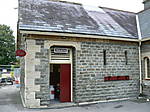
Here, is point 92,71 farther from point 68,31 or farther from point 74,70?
point 68,31

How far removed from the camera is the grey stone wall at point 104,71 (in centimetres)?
1103

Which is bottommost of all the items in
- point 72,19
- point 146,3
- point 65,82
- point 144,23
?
point 65,82

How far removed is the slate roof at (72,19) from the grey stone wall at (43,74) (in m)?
1.20

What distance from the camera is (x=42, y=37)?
10.2 meters

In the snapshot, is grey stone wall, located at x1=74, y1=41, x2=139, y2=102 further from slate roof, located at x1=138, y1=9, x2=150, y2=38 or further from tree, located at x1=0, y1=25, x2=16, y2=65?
tree, located at x1=0, y1=25, x2=16, y2=65

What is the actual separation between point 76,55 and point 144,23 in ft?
22.1

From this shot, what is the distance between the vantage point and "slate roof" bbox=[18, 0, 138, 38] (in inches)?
412

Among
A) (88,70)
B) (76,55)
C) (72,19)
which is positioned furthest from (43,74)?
(72,19)

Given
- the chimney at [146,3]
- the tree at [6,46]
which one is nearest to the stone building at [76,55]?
the chimney at [146,3]

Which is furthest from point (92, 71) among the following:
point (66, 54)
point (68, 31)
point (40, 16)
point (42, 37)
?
point (40, 16)

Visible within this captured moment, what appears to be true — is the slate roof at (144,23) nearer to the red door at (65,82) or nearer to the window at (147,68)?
the window at (147,68)

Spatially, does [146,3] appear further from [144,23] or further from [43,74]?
[43,74]

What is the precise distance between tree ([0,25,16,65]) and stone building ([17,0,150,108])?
30.9m

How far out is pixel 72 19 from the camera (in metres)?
12.1
